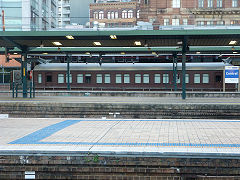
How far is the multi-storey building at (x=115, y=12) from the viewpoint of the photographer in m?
70.1

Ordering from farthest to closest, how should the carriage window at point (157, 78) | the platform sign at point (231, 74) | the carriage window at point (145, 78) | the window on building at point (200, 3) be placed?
1. the window on building at point (200, 3)
2. the carriage window at point (145, 78)
3. the carriage window at point (157, 78)
4. the platform sign at point (231, 74)

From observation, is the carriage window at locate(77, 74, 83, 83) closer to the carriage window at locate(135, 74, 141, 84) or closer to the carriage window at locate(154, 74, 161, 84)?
the carriage window at locate(135, 74, 141, 84)

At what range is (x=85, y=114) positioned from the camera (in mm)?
14797

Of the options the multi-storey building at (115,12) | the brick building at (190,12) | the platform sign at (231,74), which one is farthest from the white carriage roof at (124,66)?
the multi-storey building at (115,12)

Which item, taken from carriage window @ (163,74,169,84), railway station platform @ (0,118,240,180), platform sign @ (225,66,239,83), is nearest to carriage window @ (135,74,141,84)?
carriage window @ (163,74,169,84)

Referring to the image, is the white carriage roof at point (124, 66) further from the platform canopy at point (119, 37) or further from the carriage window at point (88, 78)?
the platform canopy at point (119, 37)

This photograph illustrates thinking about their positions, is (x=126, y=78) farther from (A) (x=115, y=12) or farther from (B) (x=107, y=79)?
(A) (x=115, y=12)

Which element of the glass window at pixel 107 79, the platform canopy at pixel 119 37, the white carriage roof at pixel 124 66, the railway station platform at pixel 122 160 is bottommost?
the railway station platform at pixel 122 160

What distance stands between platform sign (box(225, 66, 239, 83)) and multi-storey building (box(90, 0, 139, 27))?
4051cm

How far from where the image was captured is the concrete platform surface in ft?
21.5

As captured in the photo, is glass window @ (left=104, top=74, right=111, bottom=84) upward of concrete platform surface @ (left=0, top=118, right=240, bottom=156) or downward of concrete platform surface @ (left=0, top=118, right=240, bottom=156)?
upward

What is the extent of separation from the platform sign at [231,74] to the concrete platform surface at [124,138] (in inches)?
935

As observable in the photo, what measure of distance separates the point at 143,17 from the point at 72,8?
32700 millimetres

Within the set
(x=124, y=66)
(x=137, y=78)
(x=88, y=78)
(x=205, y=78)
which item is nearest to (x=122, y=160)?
(x=137, y=78)
